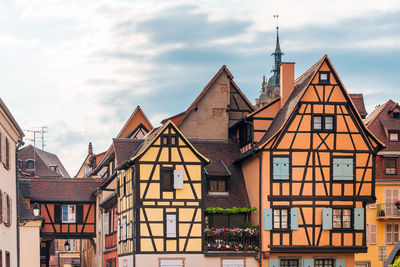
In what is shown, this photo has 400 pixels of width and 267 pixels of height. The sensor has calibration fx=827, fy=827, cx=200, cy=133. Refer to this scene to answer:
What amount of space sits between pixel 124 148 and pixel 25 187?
975 cm

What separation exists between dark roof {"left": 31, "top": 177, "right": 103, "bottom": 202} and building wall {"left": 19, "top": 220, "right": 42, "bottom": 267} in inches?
379

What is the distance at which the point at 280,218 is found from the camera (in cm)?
4678

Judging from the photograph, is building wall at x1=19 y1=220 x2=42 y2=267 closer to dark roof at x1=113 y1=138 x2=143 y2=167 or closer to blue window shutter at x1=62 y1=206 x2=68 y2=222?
dark roof at x1=113 y1=138 x2=143 y2=167

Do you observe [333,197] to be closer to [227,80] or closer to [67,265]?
[227,80]

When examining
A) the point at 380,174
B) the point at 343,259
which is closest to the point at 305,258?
the point at 343,259

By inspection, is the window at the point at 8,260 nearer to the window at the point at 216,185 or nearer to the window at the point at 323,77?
the window at the point at 216,185

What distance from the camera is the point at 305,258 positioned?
4669cm

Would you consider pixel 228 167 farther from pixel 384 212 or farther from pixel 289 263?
pixel 384 212

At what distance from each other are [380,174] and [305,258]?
13.2m

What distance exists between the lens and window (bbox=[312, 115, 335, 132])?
156 ft

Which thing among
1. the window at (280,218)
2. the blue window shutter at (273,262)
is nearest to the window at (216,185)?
the window at (280,218)

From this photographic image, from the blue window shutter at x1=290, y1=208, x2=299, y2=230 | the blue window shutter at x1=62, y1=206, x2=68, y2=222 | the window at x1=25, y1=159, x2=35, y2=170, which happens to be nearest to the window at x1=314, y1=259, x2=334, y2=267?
the blue window shutter at x1=290, y1=208, x2=299, y2=230

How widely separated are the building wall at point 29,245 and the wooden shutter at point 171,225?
356 inches

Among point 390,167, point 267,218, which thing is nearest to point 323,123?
point 267,218
